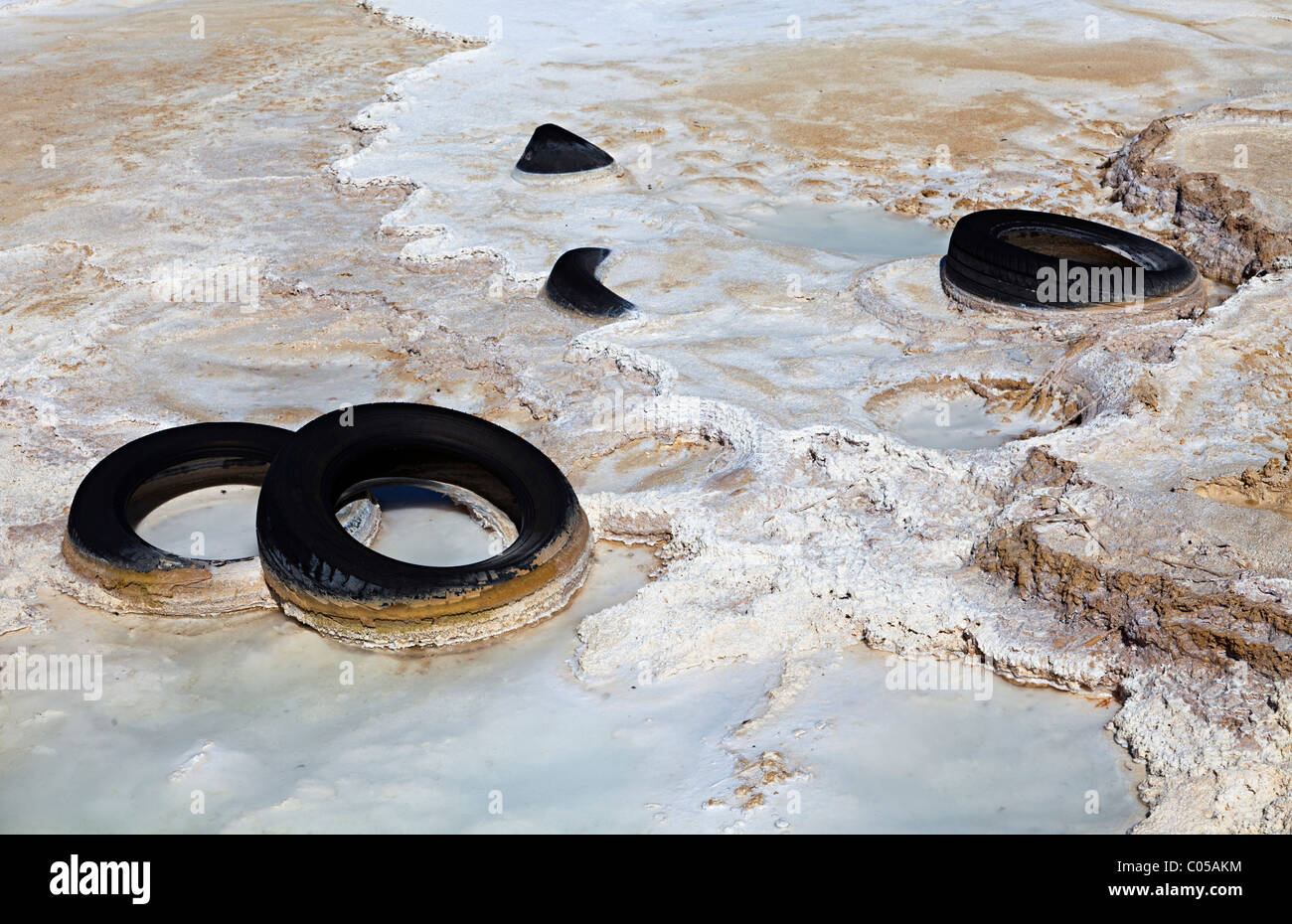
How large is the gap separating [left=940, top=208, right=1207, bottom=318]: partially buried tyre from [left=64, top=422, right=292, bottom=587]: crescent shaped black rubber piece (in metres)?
4.05

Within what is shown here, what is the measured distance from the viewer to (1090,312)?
20.1ft

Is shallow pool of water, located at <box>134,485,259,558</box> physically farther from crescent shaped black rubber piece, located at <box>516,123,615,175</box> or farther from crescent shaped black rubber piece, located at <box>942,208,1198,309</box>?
crescent shaped black rubber piece, located at <box>516,123,615,175</box>

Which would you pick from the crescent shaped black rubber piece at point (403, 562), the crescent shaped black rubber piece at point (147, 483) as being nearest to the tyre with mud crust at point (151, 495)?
the crescent shaped black rubber piece at point (147, 483)

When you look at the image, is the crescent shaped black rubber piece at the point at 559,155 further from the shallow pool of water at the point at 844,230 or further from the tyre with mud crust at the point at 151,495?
the tyre with mud crust at the point at 151,495

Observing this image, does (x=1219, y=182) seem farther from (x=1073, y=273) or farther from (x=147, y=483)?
(x=147, y=483)

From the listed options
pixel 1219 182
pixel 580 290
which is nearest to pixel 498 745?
pixel 580 290

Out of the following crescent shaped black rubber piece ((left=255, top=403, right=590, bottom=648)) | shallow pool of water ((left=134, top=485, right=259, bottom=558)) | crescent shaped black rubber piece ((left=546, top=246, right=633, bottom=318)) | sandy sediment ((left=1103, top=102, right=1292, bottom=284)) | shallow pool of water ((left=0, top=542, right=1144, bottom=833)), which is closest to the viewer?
shallow pool of water ((left=0, top=542, right=1144, bottom=833))

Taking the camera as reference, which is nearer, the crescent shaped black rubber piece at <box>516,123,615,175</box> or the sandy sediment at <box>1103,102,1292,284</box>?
the sandy sediment at <box>1103,102,1292,284</box>

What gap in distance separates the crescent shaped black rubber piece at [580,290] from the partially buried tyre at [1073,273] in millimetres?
2051

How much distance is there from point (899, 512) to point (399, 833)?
7.78ft

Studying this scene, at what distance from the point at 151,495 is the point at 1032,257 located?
15.9 feet

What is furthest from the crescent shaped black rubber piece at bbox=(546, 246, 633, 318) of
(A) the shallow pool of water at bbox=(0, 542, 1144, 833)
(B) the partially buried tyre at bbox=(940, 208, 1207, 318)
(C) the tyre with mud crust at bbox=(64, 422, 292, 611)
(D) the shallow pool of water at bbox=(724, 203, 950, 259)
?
(A) the shallow pool of water at bbox=(0, 542, 1144, 833)

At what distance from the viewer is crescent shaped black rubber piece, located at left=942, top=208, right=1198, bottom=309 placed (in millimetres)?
6230

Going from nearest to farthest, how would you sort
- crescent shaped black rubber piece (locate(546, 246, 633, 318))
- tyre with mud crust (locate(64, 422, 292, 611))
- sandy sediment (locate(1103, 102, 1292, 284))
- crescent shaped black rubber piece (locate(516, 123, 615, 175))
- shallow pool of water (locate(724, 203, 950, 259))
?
tyre with mud crust (locate(64, 422, 292, 611)) < crescent shaped black rubber piece (locate(546, 246, 633, 318)) < sandy sediment (locate(1103, 102, 1292, 284)) < shallow pool of water (locate(724, 203, 950, 259)) < crescent shaped black rubber piece (locate(516, 123, 615, 175))
